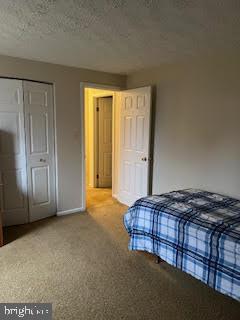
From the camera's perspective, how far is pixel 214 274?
1.98 meters

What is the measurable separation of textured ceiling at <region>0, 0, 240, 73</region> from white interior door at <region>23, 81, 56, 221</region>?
53 cm

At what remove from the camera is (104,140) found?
5.49 m

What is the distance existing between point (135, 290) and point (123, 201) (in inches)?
90.8

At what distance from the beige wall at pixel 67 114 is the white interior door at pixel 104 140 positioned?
4.09ft

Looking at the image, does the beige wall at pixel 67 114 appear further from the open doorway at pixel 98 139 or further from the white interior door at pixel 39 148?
the open doorway at pixel 98 139

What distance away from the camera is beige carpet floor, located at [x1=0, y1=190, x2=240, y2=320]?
6.38 feet

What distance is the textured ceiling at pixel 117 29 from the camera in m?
1.72

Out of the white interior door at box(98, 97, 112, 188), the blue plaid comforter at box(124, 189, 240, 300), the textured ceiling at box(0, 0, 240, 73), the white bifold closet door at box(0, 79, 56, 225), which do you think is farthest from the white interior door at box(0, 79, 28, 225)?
the white interior door at box(98, 97, 112, 188)

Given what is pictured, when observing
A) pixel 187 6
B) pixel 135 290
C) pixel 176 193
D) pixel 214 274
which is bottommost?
pixel 135 290

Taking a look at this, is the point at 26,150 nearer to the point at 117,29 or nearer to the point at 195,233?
the point at 117,29

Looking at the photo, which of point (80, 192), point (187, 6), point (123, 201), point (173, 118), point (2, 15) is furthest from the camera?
point (123, 201)

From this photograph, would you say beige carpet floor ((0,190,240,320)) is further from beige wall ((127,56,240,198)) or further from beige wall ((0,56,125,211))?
beige wall ((127,56,240,198))

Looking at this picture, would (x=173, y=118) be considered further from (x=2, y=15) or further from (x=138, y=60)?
(x=2, y=15)

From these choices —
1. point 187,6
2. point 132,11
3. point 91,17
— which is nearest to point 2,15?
point 91,17
